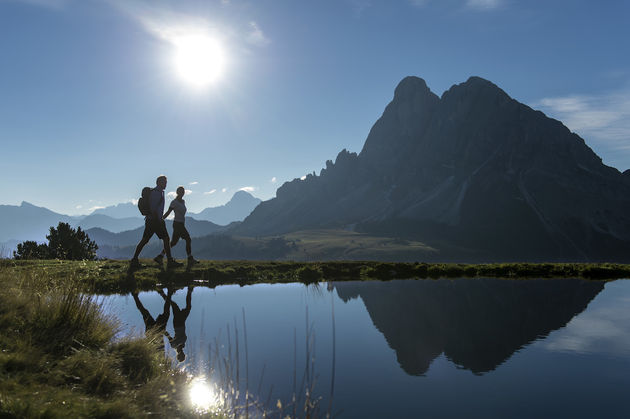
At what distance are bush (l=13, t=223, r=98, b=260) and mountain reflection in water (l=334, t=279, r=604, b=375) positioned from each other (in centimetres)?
2615

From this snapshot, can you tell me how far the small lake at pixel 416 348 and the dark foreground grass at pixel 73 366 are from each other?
0.77 meters

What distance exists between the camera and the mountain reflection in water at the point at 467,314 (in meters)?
8.96

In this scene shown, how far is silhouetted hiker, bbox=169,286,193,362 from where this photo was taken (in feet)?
29.0

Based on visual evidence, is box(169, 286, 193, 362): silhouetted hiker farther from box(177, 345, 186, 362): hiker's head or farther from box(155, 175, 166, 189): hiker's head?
box(155, 175, 166, 189): hiker's head

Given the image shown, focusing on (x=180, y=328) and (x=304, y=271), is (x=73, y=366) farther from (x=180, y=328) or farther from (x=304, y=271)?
(x=304, y=271)

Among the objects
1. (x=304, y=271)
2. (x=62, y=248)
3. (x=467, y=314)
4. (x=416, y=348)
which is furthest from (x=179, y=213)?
(x=62, y=248)

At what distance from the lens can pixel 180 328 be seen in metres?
11.0

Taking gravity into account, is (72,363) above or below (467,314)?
above

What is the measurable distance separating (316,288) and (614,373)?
40.5ft

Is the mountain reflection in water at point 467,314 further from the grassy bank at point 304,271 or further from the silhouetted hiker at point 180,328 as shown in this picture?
the silhouetted hiker at point 180,328

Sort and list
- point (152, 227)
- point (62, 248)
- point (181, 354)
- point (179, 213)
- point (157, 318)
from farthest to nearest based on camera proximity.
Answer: point (62, 248) < point (179, 213) < point (152, 227) < point (157, 318) < point (181, 354)

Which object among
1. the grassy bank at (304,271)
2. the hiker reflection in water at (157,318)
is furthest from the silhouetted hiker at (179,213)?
the hiker reflection in water at (157,318)

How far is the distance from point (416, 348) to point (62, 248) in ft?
111

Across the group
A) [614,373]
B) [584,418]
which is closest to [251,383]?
[584,418]
